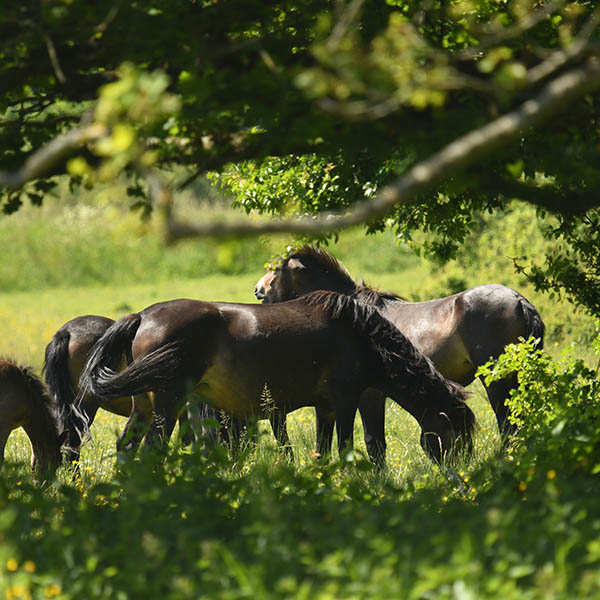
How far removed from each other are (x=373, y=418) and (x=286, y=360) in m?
1.30

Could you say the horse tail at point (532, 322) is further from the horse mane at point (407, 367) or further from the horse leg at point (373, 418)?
the horse leg at point (373, 418)

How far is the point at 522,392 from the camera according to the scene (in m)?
7.36

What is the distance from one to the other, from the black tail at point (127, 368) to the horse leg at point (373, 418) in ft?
6.87

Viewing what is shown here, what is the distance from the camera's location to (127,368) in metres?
8.20

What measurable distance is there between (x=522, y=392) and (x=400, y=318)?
3441mm

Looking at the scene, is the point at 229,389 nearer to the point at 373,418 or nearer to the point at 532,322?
the point at 373,418

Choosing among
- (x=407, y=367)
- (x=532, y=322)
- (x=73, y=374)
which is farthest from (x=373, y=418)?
(x=73, y=374)

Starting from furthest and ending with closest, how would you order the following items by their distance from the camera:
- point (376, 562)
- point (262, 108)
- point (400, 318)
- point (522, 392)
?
point (400, 318)
point (522, 392)
point (262, 108)
point (376, 562)

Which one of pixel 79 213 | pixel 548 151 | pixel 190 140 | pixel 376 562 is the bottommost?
pixel 79 213

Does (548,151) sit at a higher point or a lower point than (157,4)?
lower

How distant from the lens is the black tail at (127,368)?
8156 millimetres

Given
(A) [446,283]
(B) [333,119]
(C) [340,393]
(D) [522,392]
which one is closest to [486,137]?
(B) [333,119]

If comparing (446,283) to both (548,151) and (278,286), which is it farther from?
(548,151)

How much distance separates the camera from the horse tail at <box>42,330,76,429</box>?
9.74m
